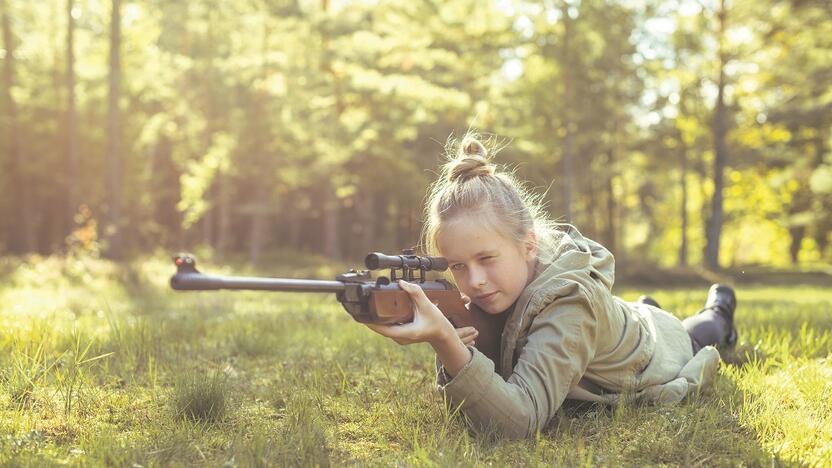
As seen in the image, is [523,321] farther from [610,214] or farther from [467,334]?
[610,214]

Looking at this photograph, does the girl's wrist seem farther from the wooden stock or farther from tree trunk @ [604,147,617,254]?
tree trunk @ [604,147,617,254]

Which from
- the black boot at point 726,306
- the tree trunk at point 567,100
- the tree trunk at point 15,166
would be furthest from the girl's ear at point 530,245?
the tree trunk at point 15,166

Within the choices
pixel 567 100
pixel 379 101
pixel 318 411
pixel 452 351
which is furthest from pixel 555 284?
pixel 379 101

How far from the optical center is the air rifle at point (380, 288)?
2.28 m

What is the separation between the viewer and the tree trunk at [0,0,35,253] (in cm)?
2283

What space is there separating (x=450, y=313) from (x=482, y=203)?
0.52 metres

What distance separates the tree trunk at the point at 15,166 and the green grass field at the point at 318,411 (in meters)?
21.6

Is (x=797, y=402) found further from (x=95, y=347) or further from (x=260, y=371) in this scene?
(x=95, y=347)

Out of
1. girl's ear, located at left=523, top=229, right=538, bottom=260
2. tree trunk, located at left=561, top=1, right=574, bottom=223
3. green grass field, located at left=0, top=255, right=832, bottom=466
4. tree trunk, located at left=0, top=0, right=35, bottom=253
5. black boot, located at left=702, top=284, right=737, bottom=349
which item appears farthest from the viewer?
tree trunk, located at left=0, top=0, right=35, bottom=253

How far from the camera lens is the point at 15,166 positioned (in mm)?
26141

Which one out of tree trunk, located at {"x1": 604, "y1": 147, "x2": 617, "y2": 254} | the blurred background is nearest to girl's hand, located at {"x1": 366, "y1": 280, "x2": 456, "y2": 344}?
the blurred background

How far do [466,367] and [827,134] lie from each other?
104 feet

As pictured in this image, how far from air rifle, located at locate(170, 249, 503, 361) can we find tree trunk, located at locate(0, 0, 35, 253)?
79.4ft

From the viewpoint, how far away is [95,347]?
429cm
